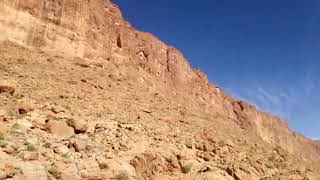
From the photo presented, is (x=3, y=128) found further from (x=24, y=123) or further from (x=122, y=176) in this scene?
(x=122, y=176)

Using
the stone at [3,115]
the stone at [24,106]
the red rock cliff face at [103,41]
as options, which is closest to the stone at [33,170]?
the stone at [3,115]

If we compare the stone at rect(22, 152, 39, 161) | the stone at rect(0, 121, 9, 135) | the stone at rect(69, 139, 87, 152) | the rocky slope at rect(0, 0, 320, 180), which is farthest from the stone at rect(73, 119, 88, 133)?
the stone at rect(22, 152, 39, 161)

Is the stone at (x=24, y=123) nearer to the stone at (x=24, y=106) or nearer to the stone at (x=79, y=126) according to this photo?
the stone at (x=24, y=106)

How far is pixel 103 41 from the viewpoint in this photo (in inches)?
1268

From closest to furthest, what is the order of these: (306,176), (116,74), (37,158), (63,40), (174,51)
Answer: (37,158)
(306,176)
(63,40)
(116,74)
(174,51)

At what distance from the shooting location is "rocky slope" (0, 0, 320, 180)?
1686cm

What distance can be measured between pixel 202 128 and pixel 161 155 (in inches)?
265

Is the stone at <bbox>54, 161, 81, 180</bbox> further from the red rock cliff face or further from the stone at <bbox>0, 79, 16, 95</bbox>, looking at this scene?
the red rock cliff face

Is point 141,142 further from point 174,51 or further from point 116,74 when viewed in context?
point 174,51

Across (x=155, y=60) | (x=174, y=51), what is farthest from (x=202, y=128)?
(x=174, y=51)

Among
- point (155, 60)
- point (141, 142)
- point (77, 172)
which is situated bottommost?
point (77, 172)

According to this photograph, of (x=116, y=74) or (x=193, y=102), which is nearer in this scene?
(x=116, y=74)

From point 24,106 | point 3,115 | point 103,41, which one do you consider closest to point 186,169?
point 24,106

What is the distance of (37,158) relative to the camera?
15672 mm
